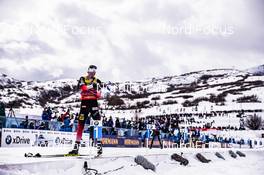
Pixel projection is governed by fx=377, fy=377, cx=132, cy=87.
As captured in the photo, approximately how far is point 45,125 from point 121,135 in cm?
686

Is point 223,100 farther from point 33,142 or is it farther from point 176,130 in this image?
point 33,142

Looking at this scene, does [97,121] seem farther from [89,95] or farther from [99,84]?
[99,84]

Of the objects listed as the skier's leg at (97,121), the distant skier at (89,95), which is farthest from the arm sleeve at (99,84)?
the skier's leg at (97,121)

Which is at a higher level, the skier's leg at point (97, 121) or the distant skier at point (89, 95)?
the distant skier at point (89, 95)

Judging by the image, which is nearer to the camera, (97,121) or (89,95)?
(89,95)

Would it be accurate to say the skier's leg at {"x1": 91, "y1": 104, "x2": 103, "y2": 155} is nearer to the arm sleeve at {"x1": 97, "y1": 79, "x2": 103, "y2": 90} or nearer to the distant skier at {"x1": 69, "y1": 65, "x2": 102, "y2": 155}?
the distant skier at {"x1": 69, "y1": 65, "x2": 102, "y2": 155}

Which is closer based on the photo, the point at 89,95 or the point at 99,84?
the point at 89,95

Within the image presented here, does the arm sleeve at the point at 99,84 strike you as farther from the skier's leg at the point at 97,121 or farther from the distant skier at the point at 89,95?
the skier's leg at the point at 97,121

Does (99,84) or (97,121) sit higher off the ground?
(99,84)

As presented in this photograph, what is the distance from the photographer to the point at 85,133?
2206cm

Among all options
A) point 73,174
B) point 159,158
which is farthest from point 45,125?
point 73,174

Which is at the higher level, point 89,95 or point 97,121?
point 89,95

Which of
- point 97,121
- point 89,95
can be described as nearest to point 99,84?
point 89,95

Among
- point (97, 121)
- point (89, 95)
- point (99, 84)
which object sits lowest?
point (97, 121)
